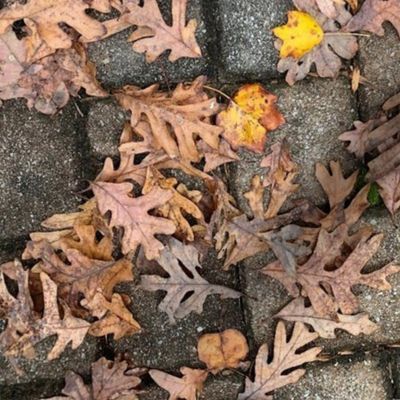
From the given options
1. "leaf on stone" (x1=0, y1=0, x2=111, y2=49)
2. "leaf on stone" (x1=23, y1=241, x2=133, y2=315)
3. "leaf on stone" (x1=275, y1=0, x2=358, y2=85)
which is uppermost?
"leaf on stone" (x1=0, y1=0, x2=111, y2=49)

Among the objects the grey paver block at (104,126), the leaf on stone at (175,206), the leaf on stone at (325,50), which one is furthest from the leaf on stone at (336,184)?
the grey paver block at (104,126)

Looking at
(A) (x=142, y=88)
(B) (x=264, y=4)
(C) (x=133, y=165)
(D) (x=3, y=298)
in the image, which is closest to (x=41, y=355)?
(D) (x=3, y=298)

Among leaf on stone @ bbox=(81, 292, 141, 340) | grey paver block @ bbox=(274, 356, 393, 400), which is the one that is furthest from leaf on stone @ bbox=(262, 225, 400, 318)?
leaf on stone @ bbox=(81, 292, 141, 340)

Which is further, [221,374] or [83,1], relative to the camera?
[221,374]

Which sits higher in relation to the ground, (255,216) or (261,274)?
(255,216)

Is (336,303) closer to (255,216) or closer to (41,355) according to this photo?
(255,216)

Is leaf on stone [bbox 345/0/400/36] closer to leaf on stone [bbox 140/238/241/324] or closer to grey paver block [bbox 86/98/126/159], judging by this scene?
grey paver block [bbox 86/98/126/159]

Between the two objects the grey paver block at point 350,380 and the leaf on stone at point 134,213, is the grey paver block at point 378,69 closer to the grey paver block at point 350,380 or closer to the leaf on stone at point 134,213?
the leaf on stone at point 134,213
